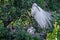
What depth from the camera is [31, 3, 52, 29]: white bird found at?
6.70m

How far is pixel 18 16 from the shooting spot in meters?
6.91

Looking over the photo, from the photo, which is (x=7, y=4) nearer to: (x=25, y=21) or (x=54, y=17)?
(x=25, y=21)

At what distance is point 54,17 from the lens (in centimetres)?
679

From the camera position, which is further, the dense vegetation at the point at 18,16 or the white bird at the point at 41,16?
the white bird at the point at 41,16

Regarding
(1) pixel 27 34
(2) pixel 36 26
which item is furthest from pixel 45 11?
(1) pixel 27 34

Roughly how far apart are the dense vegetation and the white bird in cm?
13

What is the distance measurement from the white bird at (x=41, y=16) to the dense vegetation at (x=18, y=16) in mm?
131

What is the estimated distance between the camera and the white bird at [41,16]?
670 cm

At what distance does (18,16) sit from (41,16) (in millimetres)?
565

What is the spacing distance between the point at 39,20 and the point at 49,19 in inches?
10.0

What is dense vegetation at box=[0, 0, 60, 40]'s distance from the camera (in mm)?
5902

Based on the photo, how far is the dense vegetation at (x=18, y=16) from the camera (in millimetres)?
5902

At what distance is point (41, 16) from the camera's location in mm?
6891

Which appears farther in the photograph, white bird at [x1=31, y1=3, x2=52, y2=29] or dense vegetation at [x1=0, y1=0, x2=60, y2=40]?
white bird at [x1=31, y1=3, x2=52, y2=29]
